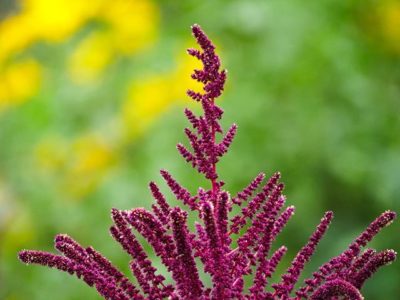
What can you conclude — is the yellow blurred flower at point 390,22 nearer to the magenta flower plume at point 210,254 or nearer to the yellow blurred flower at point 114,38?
the yellow blurred flower at point 114,38

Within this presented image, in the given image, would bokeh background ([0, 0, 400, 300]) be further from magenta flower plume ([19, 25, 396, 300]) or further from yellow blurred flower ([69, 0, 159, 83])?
magenta flower plume ([19, 25, 396, 300])

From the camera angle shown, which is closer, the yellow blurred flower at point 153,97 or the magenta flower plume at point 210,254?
the magenta flower plume at point 210,254

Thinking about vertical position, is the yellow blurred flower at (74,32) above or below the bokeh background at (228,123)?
above

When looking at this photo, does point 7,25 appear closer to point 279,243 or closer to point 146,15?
point 146,15

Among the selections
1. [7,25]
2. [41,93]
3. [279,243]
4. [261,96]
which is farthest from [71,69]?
[279,243]

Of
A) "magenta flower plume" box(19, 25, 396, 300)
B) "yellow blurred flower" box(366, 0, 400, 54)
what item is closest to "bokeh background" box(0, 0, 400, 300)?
"yellow blurred flower" box(366, 0, 400, 54)

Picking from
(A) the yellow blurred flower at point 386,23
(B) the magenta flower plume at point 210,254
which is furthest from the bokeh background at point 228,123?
(B) the magenta flower plume at point 210,254
